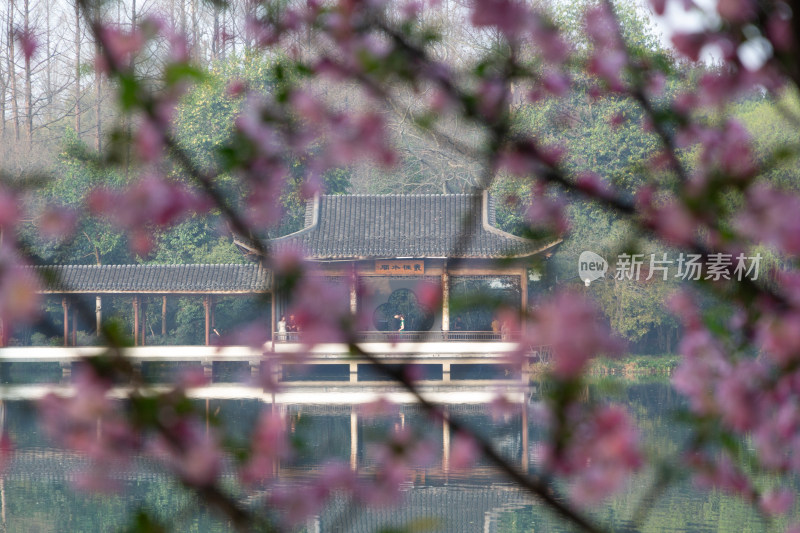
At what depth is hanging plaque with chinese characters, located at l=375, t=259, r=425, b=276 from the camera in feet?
52.9

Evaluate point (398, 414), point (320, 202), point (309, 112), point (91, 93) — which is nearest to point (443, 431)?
point (398, 414)

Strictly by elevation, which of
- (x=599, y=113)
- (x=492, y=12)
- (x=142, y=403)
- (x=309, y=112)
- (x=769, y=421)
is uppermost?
(x=599, y=113)

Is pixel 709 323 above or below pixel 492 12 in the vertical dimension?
below

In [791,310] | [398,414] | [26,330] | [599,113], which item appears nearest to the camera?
[791,310]

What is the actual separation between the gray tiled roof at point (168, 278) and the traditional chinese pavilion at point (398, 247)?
0.62 metres

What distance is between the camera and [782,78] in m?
1.27

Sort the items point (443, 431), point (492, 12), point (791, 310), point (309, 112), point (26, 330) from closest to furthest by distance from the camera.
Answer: point (791, 310) → point (492, 12) → point (309, 112) → point (443, 431) → point (26, 330)

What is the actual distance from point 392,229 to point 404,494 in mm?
9255

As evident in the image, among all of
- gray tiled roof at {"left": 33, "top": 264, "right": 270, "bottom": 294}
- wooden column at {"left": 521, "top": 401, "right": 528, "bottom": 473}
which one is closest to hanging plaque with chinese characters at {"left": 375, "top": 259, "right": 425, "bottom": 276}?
gray tiled roof at {"left": 33, "top": 264, "right": 270, "bottom": 294}

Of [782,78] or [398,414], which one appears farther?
[398,414]

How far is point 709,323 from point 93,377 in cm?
78

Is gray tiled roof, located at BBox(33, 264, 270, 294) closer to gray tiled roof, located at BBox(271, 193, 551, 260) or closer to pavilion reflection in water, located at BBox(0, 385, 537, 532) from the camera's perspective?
gray tiled roof, located at BBox(271, 193, 551, 260)

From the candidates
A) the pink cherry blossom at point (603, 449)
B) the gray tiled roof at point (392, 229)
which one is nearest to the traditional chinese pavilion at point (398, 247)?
the gray tiled roof at point (392, 229)

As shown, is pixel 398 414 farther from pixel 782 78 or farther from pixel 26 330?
pixel 782 78
